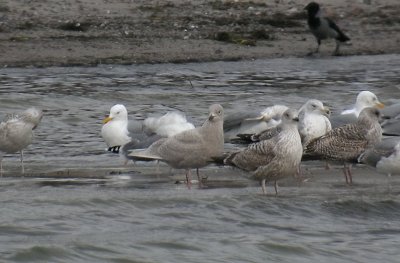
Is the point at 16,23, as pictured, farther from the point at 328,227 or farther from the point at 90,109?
the point at 328,227

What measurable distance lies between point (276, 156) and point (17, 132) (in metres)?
3.34

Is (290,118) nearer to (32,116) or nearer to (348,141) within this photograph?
(348,141)

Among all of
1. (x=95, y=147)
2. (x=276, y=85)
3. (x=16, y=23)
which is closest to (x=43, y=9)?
(x=16, y=23)

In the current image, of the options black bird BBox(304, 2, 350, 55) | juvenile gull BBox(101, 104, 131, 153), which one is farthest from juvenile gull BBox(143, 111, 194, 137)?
black bird BBox(304, 2, 350, 55)

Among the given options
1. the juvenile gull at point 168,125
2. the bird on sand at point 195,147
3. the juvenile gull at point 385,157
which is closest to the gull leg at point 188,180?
the bird on sand at point 195,147

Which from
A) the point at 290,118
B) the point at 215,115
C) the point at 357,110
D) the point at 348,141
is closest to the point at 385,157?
the point at 348,141

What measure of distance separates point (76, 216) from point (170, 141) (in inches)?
73.2

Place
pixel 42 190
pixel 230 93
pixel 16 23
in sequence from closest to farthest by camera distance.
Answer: pixel 42 190, pixel 230 93, pixel 16 23

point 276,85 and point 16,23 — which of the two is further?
point 16,23

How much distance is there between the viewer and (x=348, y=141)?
1163 centimetres

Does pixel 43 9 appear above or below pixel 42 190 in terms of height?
above

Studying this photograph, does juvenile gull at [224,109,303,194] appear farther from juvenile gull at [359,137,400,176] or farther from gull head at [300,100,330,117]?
gull head at [300,100,330,117]

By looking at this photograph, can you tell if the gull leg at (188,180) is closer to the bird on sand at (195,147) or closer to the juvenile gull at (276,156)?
the bird on sand at (195,147)

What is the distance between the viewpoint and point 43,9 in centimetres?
2275
